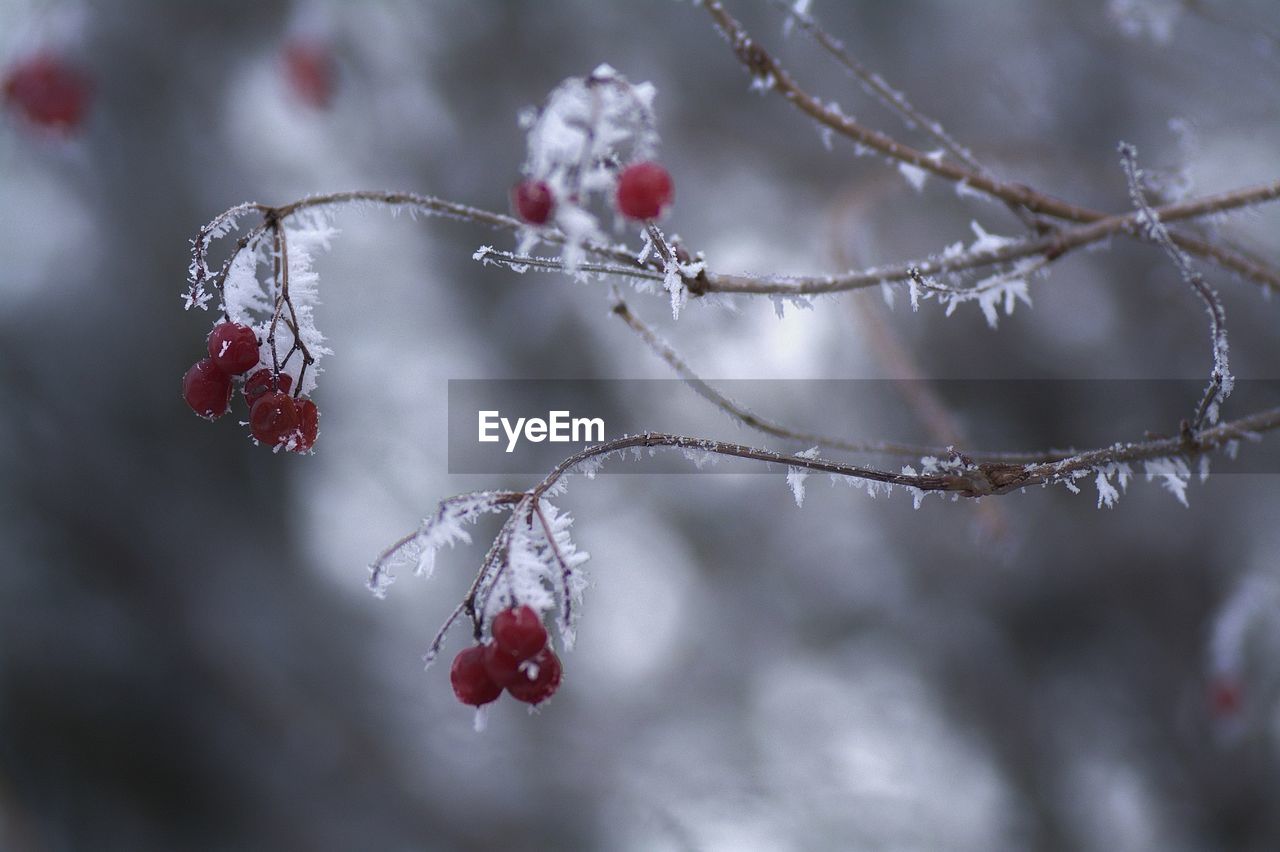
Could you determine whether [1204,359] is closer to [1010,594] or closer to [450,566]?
[1010,594]

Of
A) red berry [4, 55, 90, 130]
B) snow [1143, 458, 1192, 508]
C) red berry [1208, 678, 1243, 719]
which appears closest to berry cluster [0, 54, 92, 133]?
red berry [4, 55, 90, 130]

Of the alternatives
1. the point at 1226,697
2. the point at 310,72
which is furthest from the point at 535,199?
the point at 310,72

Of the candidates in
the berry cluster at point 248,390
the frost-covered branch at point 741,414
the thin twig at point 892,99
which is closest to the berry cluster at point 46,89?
the berry cluster at point 248,390

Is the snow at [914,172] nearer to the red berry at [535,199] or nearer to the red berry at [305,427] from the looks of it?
the red berry at [535,199]

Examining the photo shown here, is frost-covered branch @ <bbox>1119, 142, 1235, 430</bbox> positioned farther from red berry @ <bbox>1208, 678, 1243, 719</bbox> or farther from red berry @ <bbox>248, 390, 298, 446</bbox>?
red berry @ <bbox>1208, 678, 1243, 719</bbox>

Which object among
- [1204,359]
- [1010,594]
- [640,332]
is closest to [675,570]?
[1010,594]

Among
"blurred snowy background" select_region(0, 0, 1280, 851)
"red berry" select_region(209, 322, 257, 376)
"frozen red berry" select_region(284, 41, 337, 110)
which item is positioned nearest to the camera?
"red berry" select_region(209, 322, 257, 376)
